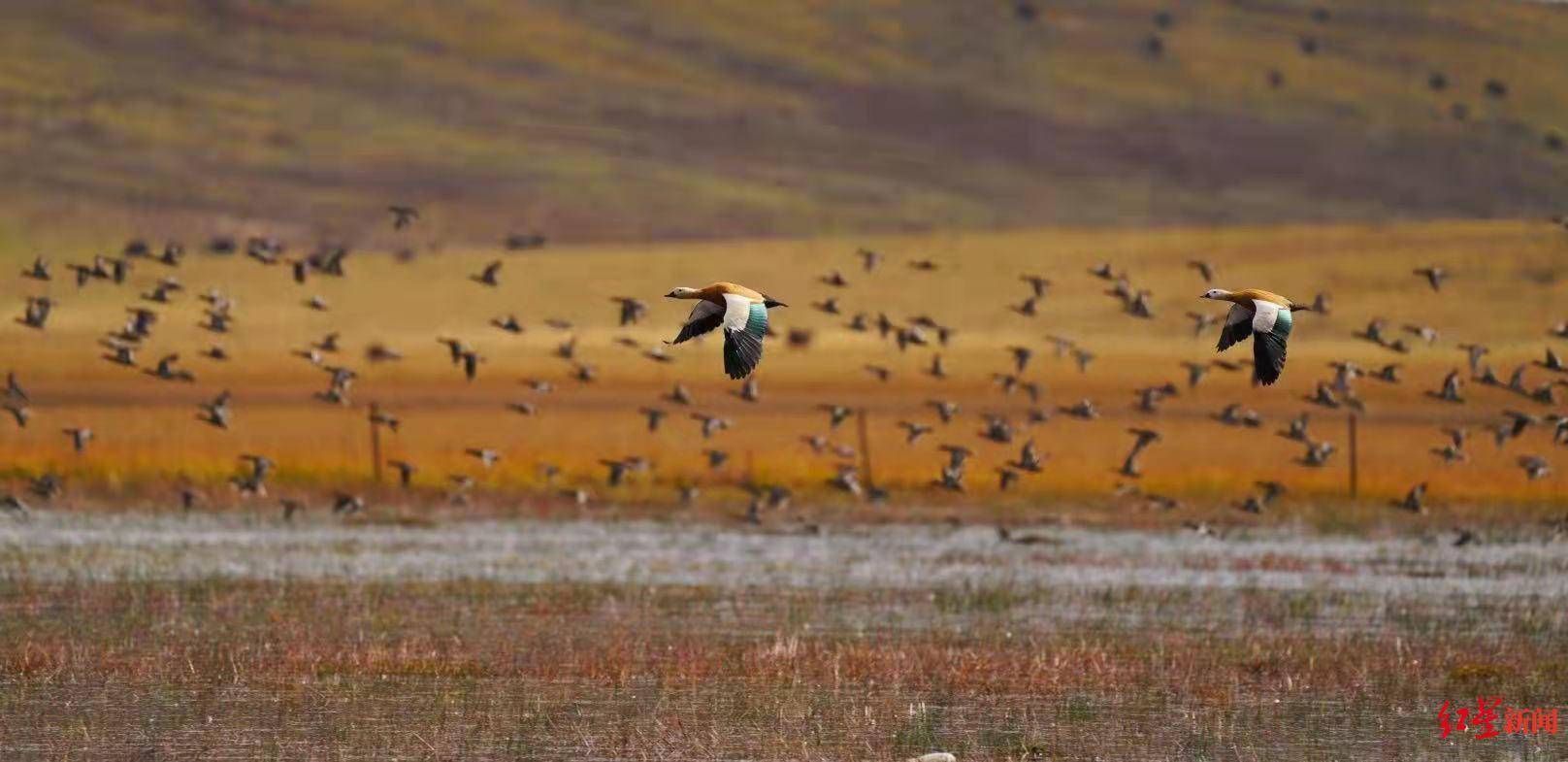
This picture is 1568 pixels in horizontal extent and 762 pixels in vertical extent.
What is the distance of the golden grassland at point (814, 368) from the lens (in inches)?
1720

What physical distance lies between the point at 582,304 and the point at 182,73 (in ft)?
228

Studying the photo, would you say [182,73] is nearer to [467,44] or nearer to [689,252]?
[467,44]

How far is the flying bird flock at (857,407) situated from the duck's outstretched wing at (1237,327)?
25 mm

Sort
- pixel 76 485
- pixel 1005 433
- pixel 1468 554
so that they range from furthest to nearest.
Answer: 1. pixel 76 485
2. pixel 1005 433
3. pixel 1468 554

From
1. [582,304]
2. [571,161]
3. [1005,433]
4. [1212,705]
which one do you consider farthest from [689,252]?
[1212,705]

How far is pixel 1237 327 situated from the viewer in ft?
73.7

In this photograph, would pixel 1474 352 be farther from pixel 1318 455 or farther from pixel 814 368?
pixel 814 368

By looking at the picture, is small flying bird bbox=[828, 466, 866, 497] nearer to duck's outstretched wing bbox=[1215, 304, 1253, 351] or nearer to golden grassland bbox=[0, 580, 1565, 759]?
golden grassland bbox=[0, 580, 1565, 759]

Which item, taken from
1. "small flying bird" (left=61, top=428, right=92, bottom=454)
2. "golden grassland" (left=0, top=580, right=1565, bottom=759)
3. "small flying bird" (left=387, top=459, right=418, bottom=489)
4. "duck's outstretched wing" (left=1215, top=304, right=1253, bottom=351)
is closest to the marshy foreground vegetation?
"golden grassland" (left=0, top=580, right=1565, bottom=759)

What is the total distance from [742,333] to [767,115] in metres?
139

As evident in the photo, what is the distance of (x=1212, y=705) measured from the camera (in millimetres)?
21266

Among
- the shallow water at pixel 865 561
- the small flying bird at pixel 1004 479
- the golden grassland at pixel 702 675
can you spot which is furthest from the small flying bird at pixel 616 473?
the golden grassland at pixel 702 675

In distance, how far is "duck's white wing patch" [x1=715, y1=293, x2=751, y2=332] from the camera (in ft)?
73.0

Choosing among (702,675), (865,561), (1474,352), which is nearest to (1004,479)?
(865,561)
